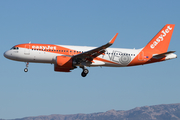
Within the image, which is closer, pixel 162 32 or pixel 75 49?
pixel 75 49

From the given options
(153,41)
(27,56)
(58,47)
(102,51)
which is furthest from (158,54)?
(27,56)

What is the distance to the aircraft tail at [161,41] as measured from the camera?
5413 centimetres

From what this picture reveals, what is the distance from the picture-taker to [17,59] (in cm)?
4881

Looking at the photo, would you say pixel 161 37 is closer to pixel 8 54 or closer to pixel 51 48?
pixel 51 48

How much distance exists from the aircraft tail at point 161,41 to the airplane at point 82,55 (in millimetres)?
282

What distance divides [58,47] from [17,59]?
6.91m

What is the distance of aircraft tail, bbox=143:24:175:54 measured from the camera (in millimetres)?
54128

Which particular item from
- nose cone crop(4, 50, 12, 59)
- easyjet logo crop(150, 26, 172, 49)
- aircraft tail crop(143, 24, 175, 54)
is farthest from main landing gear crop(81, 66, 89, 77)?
easyjet logo crop(150, 26, 172, 49)

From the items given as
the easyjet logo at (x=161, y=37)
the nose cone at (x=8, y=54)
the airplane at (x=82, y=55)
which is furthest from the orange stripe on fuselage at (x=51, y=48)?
the easyjet logo at (x=161, y=37)

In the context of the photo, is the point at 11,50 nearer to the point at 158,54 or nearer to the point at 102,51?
the point at 102,51

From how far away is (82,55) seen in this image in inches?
1875

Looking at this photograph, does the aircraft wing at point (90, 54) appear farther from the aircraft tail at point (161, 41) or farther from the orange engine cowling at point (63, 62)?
the aircraft tail at point (161, 41)

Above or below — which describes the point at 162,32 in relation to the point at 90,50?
above

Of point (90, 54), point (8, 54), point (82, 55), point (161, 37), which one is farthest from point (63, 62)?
point (161, 37)
